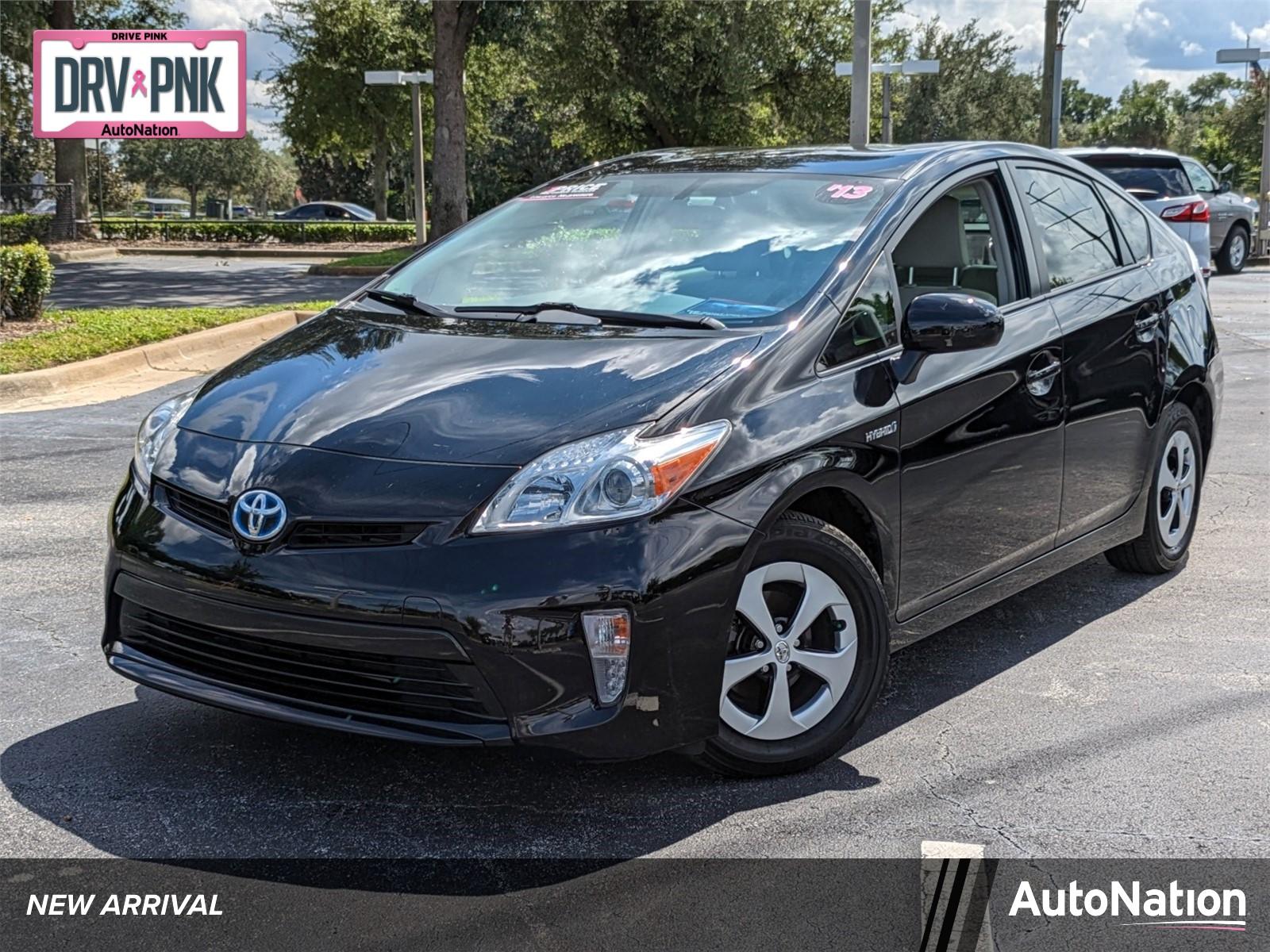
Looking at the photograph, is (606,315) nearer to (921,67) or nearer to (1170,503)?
(1170,503)

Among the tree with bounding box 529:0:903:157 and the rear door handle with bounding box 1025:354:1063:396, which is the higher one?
the tree with bounding box 529:0:903:157

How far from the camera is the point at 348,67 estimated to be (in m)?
38.7

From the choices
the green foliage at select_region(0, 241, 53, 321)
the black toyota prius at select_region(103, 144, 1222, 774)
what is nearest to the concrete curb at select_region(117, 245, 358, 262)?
the green foliage at select_region(0, 241, 53, 321)

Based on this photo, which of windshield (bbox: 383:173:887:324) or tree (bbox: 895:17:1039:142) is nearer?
windshield (bbox: 383:173:887:324)

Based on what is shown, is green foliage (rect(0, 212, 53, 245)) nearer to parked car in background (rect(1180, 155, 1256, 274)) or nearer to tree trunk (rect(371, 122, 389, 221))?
tree trunk (rect(371, 122, 389, 221))

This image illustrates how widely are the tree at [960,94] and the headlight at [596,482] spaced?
58.3 meters

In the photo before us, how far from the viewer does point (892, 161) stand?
460 cm

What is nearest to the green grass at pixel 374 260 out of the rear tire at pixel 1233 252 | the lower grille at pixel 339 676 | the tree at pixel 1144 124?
the rear tire at pixel 1233 252

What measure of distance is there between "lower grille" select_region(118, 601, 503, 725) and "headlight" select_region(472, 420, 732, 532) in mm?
361

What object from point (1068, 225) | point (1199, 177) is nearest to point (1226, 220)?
point (1199, 177)

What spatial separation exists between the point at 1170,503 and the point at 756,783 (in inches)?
107

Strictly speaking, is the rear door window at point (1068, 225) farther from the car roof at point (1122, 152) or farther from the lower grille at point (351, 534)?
the car roof at point (1122, 152)

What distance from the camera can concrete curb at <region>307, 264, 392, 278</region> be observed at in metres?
22.1

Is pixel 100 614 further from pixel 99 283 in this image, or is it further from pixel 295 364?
pixel 99 283
